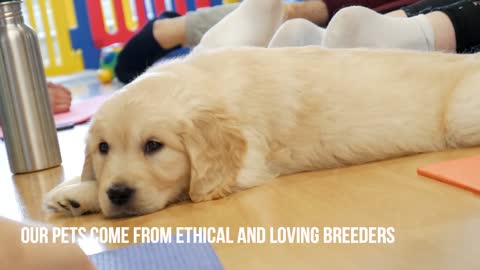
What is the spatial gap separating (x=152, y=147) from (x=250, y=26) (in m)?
1.02

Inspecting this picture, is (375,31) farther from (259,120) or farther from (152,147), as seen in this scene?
(152,147)

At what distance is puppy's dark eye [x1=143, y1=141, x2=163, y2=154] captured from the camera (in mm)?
1354

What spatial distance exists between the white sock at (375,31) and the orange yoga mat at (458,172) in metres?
0.63

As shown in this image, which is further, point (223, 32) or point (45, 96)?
point (223, 32)

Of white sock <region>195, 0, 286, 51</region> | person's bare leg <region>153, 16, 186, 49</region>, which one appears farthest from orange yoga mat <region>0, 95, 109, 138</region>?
white sock <region>195, 0, 286, 51</region>

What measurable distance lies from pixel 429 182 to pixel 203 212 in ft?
1.54

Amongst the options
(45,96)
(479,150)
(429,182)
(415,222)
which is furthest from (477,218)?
(45,96)

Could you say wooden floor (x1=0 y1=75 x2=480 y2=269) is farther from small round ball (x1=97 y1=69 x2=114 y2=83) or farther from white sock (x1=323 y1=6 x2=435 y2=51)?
small round ball (x1=97 y1=69 x2=114 y2=83)

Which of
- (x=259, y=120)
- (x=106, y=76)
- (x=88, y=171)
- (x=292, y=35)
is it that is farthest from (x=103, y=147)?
(x=106, y=76)

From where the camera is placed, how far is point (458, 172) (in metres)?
1.32

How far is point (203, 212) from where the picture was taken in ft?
4.41

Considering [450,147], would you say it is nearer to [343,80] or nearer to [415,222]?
[343,80]

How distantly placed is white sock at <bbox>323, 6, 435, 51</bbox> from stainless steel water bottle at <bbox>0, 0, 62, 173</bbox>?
0.86 meters

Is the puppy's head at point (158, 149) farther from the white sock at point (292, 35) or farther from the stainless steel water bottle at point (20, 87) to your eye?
the white sock at point (292, 35)
